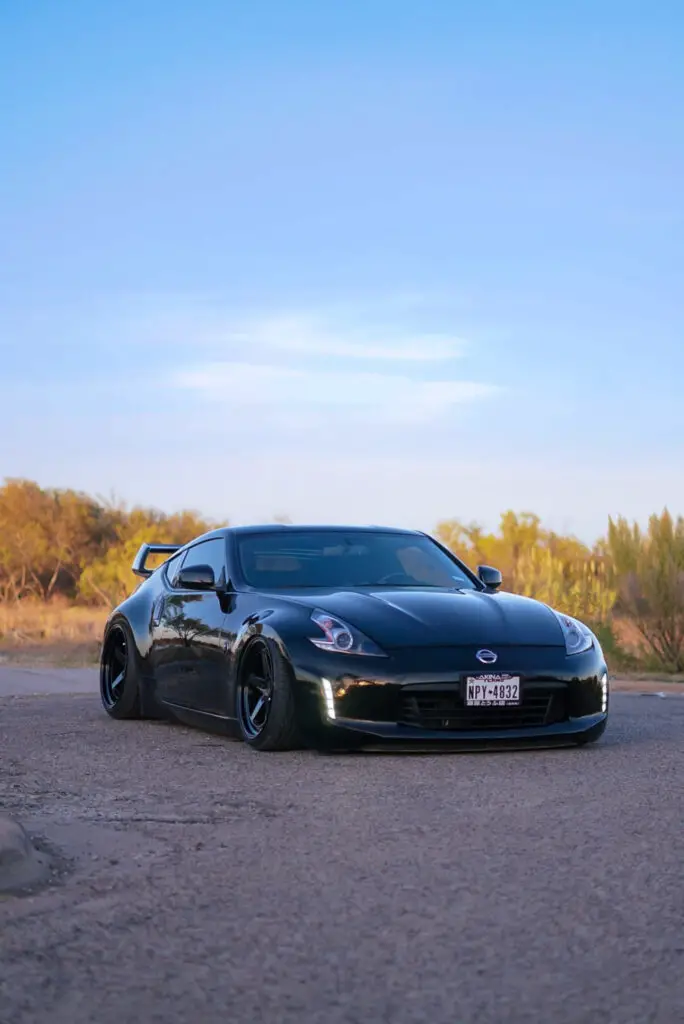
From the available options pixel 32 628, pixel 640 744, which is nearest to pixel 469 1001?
pixel 640 744

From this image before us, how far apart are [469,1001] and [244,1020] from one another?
0.55 metres

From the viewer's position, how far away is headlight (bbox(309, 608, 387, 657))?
8805mm

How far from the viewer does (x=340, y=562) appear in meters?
10.4

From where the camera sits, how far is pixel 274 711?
29.4 feet

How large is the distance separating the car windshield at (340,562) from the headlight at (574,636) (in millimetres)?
1071

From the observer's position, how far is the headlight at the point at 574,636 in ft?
30.4

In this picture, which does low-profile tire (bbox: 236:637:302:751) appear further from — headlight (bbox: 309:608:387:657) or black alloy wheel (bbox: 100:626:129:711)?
black alloy wheel (bbox: 100:626:129:711)

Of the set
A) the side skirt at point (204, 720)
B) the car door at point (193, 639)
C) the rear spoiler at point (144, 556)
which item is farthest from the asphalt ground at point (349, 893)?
the rear spoiler at point (144, 556)

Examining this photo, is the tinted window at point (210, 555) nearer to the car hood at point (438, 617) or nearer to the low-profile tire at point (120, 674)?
the low-profile tire at point (120, 674)

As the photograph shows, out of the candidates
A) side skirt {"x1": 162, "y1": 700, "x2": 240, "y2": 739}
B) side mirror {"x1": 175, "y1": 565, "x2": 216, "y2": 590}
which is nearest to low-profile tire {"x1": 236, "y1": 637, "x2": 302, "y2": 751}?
side skirt {"x1": 162, "y1": 700, "x2": 240, "y2": 739}

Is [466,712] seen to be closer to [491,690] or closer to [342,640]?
[491,690]

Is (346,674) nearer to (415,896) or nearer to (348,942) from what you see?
(415,896)

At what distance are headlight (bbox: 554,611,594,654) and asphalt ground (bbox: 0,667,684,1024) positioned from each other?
821 millimetres

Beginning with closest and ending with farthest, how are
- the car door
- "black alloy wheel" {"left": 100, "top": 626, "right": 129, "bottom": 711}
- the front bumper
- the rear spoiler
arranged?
the front bumper, the car door, "black alloy wheel" {"left": 100, "top": 626, "right": 129, "bottom": 711}, the rear spoiler
